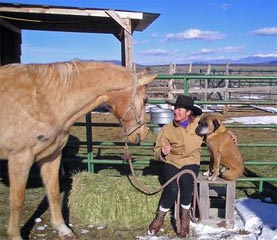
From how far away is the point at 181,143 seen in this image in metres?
4.25

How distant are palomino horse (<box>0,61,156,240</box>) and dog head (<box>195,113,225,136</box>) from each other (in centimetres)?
69

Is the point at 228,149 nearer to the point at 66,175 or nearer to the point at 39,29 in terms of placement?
the point at 66,175

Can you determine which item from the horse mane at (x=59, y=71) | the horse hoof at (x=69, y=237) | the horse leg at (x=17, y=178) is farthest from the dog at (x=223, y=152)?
the horse leg at (x=17, y=178)

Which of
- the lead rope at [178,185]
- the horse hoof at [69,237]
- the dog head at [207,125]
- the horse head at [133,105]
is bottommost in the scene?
the horse hoof at [69,237]

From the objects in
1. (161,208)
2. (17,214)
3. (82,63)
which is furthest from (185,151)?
(17,214)

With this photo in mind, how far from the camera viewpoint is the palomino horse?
3.68 meters

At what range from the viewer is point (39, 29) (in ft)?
32.0

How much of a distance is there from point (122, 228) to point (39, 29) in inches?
263

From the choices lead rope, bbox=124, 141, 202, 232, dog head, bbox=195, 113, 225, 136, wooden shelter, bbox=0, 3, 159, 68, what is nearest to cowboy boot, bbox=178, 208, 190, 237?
lead rope, bbox=124, 141, 202, 232

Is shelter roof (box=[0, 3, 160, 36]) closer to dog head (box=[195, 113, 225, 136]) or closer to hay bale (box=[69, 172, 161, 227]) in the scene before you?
dog head (box=[195, 113, 225, 136])

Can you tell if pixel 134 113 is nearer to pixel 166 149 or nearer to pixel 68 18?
pixel 166 149

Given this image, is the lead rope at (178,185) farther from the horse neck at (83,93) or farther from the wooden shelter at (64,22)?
the wooden shelter at (64,22)

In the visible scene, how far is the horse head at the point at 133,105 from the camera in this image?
3.78 meters

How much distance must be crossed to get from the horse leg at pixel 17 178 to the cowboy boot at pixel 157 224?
4.63 ft
